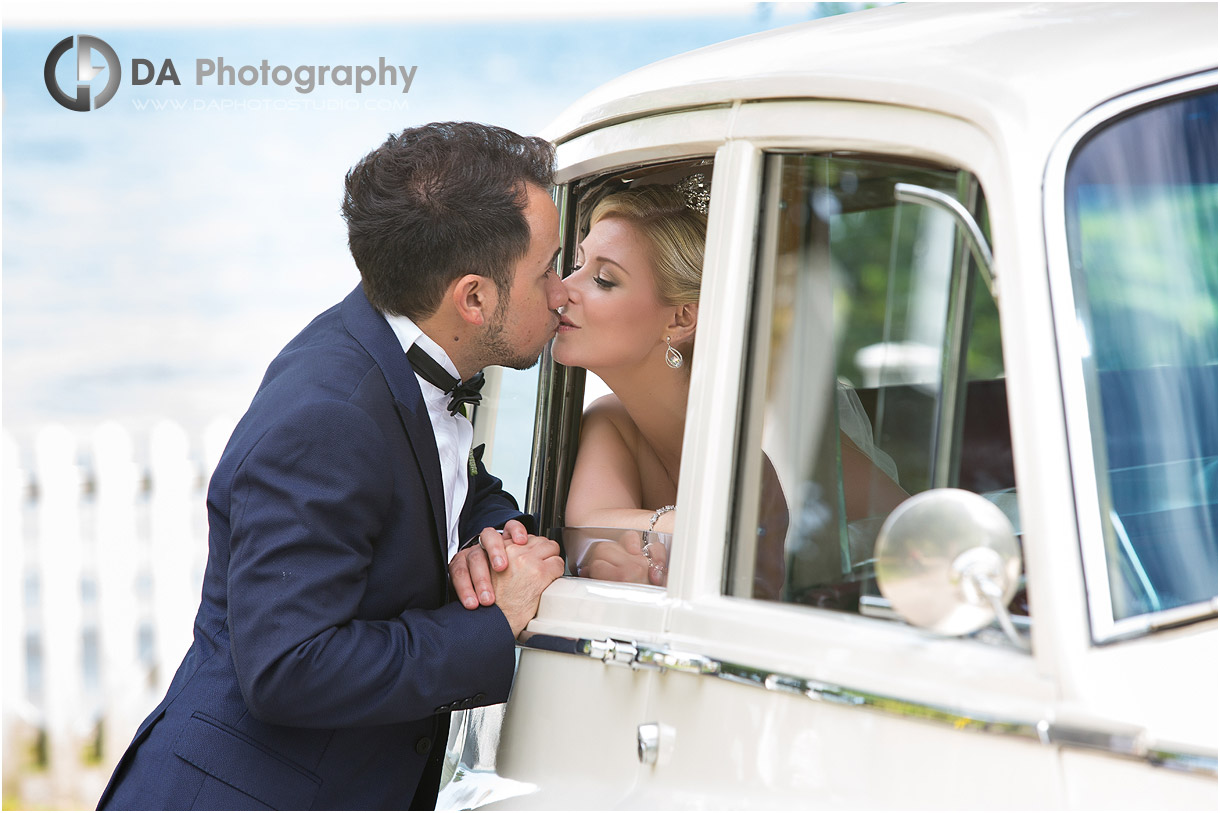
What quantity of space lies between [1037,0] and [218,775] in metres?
1.96

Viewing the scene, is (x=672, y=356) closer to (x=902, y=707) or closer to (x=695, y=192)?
(x=695, y=192)

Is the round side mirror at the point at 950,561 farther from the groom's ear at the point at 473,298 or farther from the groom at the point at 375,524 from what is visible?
the groom's ear at the point at 473,298

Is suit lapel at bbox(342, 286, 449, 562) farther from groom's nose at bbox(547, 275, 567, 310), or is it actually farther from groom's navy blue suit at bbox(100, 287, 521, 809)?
groom's nose at bbox(547, 275, 567, 310)

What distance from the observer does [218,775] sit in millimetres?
2078

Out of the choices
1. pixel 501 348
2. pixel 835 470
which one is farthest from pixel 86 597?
pixel 835 470

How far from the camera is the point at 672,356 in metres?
2.69

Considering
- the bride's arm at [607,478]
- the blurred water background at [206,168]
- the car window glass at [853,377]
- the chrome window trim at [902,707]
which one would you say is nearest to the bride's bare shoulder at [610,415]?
the bride's arm at [607,478]

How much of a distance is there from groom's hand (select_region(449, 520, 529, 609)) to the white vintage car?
13 cm

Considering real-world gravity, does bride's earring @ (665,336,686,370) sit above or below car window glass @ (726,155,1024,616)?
above

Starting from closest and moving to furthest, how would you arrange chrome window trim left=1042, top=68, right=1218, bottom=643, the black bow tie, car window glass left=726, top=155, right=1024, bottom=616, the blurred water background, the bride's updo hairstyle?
chrome window trim left=1042, top=68, right=1218, bottom=643
car window glass left=726, top=155, right=1024, bottom=616
the black bow tie
the bride's updo hairstyle
the blurred water background

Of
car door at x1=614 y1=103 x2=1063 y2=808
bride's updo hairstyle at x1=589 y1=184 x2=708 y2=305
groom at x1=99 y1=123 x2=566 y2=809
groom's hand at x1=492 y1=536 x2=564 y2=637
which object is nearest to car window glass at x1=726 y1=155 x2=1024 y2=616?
car door at x1=614 y1=103 x2=1063 y2=808

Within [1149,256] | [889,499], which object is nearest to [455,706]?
[889,499]

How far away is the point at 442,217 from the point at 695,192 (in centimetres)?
61

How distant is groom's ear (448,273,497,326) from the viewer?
236 centimetres
